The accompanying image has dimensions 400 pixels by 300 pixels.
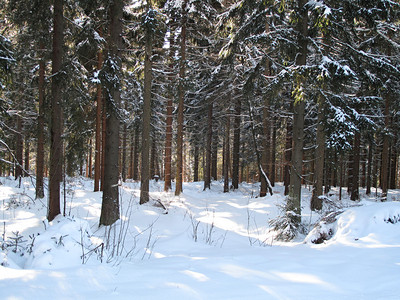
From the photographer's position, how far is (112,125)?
294 inches

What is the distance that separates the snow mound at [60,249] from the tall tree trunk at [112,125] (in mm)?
3206

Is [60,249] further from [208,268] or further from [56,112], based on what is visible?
[56,112]

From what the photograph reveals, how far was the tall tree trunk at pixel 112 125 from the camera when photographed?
7.25m

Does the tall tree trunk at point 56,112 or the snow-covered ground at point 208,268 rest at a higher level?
the tall tree trunk at point 56,112

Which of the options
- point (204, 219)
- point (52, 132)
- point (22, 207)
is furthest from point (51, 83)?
point (204, 219)

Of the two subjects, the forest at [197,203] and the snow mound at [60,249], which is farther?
the snow mound at [60,249]

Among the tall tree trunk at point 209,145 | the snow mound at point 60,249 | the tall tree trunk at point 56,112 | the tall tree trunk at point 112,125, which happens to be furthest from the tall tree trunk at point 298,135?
the tall tree trunk at point 209,145

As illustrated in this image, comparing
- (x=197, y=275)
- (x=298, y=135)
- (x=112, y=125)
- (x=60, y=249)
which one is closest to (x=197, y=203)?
(x=112, y=125)

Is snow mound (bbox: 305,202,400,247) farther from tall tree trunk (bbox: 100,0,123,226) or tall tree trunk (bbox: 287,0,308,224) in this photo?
tall tree trunk (bbox: 100,0,123,226)

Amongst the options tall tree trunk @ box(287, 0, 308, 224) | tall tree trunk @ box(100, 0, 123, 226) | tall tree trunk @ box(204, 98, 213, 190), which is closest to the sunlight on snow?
tall tree trunk @ box(287, 0, 308, 224)

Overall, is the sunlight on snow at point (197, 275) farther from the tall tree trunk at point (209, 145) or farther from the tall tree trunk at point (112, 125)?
the tall tree trunk at point (209, 145)

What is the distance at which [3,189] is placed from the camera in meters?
12.1

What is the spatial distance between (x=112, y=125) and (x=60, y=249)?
4628mm

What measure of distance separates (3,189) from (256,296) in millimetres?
14517
